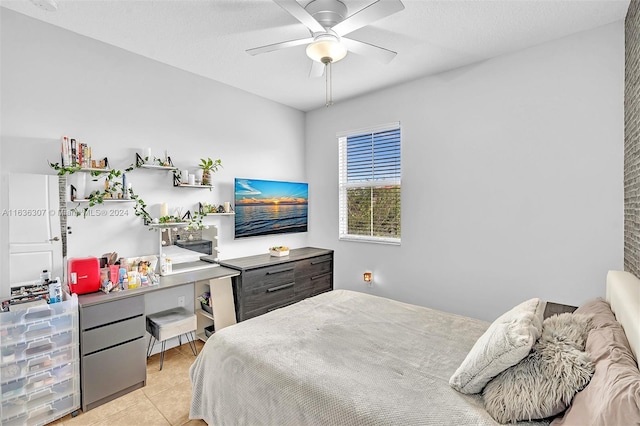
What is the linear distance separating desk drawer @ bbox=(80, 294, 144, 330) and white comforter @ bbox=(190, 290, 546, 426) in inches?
31.3

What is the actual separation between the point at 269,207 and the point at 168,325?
1751 mm

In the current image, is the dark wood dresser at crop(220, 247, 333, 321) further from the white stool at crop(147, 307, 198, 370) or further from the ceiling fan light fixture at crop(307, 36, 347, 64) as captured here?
the ceiling fan light fixture at crop(307, 36, 347, 64)

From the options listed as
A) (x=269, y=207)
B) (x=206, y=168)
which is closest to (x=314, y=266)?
(x=269, y=207)

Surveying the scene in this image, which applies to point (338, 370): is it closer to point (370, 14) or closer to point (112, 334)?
point (112, 334)

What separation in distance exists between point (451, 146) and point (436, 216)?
73 cm

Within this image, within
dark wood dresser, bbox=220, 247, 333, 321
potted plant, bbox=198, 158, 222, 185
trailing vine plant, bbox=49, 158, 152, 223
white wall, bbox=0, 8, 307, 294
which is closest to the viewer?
white wall, bbox=0, 8, 307, 294

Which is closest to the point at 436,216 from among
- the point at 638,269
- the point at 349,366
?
the point at 638,269

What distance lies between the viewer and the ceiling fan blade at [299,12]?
1.71 metres

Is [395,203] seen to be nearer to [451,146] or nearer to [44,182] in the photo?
[451,146]

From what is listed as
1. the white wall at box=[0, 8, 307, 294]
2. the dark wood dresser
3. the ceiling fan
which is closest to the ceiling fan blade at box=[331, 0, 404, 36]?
the ceiling fan

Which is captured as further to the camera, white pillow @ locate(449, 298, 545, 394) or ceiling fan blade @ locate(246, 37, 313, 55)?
ceiling fan blade @ locate(246, 37, 313, 55)

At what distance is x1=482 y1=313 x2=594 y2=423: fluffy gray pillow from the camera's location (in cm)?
110

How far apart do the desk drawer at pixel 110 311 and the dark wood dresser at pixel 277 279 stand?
0.95 meters

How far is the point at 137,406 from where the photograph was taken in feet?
7.22
